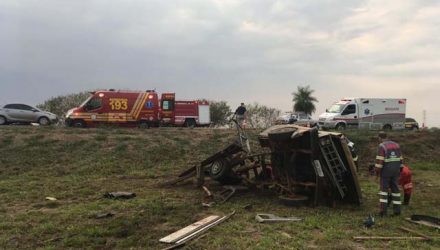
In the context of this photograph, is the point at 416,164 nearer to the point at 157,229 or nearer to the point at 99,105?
the point at 157,229

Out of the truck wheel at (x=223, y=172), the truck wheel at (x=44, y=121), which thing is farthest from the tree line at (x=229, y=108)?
the truck wheel at (x=223, y=172)

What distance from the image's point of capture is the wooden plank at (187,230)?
297 inches

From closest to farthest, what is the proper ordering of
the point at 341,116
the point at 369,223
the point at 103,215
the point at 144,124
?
the point at 369,223, the point at 103,215, the point at 144,124, the point at 341,116

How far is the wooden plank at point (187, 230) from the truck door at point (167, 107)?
26437 millimetres

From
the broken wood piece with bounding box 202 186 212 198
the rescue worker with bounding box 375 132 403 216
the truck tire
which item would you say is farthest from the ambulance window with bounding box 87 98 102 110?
the rescue worker with bounding box 375 132 403 216

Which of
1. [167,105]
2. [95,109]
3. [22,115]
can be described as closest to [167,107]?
[167,105]

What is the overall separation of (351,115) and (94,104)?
60.4 ft

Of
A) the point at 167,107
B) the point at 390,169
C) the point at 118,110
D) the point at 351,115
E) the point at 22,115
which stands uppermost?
the point at 167,107

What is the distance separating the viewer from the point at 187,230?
8.05 m

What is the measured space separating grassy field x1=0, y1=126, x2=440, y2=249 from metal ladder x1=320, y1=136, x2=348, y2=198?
0.56 meters

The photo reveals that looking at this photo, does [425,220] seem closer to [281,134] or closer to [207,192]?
[281,134]

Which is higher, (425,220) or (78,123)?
(78,123)

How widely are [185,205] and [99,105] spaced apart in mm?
19668

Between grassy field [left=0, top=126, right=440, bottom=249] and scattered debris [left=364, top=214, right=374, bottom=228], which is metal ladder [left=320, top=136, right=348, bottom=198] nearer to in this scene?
grassy field [left=0, top=126, right=440, bottom=249]
